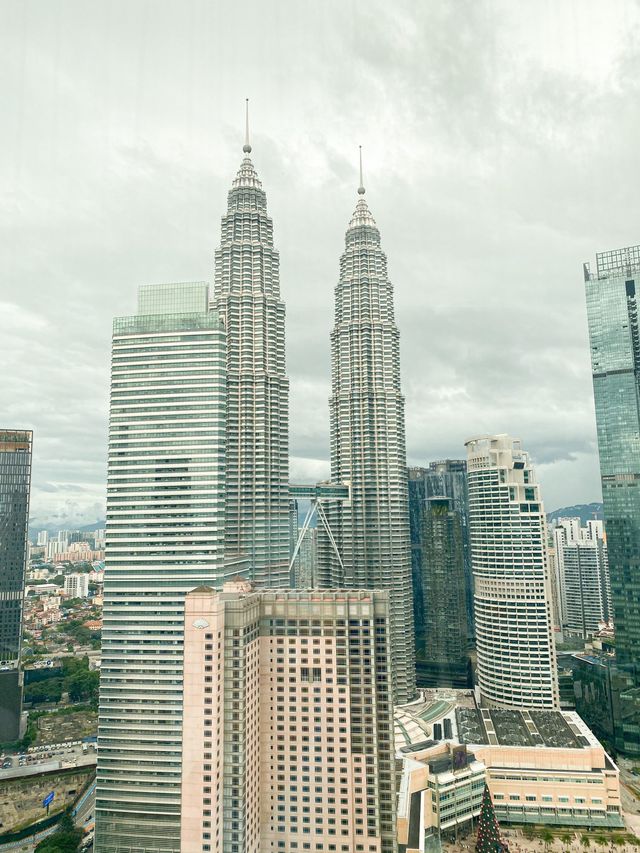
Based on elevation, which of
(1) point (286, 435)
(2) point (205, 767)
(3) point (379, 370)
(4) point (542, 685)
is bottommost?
(4) point (542, 685)

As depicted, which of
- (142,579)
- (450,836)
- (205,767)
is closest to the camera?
(205,767)

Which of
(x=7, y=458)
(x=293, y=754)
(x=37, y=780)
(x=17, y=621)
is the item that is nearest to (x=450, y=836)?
(x=293, y=754)

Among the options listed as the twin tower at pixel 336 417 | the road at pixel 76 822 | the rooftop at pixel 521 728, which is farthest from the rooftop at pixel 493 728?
the road at pixel 76 822

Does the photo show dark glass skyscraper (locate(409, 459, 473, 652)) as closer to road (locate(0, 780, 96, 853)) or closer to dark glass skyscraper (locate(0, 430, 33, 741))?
road (locate(0, 780, 96, 853))

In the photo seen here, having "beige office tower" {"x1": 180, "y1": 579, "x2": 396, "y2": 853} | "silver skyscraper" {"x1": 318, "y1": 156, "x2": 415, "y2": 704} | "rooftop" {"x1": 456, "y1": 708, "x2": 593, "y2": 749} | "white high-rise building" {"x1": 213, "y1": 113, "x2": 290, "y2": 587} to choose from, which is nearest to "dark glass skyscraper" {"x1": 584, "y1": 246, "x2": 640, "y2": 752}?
"rooftop" {"x1": 456, "y1": 708, "x2": 593, "y2": 749}

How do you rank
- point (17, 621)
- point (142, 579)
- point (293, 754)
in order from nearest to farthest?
point (293, 754)
point (142, 579)
point (17, 621)

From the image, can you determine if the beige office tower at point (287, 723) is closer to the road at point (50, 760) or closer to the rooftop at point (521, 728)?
the rooftop at point (521, 728)

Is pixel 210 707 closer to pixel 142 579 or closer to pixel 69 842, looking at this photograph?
pixel 142 579
